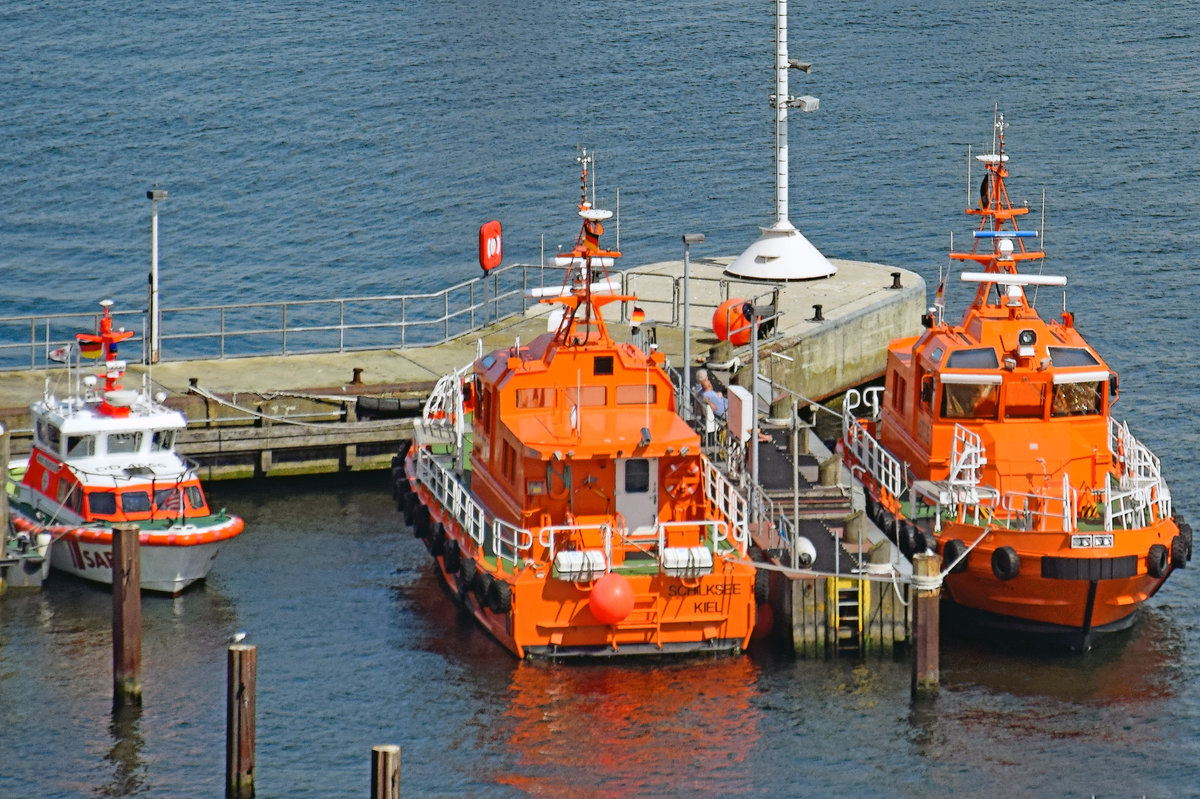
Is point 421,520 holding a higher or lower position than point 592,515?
lower

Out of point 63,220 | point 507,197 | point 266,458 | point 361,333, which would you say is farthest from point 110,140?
point 266,458

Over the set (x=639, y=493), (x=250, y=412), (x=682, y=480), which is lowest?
(x=639, y=493)

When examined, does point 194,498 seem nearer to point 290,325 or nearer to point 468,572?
point 468,572

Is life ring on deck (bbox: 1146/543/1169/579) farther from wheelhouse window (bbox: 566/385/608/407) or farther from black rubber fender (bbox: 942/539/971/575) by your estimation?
wheelhouse window (bbox: 566/385/608/407)

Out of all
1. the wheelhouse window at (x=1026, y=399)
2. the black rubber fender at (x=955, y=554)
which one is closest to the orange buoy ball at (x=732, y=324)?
the wheelhouse window at (x=1026, y=399)

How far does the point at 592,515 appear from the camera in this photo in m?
28.3

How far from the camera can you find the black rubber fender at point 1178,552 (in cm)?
2806

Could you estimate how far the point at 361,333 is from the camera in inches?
1922

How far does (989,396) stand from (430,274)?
25.5 m

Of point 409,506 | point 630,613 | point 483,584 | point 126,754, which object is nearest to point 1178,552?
point 630,613

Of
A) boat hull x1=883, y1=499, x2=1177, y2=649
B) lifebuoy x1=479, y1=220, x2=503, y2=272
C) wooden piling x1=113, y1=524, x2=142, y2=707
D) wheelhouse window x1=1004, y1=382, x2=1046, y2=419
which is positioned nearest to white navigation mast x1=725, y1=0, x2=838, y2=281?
lifebuoy x1=479, y1=220, x2=503, y2=272

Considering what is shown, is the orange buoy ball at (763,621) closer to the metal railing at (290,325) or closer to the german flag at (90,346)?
the german flag at (90,346)

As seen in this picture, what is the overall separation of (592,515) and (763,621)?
2.81 metres

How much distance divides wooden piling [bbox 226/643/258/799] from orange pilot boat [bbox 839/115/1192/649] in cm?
933
